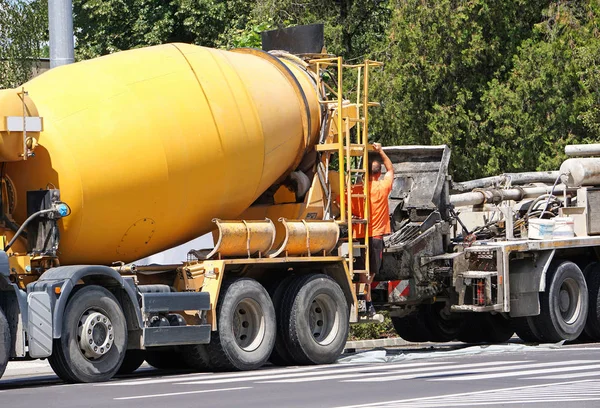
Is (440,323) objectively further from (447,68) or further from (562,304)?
(447,68)

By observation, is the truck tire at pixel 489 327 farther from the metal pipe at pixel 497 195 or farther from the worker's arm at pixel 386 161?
the worker's arm at pixel 386 161

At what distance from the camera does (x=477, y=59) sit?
27.6 metres

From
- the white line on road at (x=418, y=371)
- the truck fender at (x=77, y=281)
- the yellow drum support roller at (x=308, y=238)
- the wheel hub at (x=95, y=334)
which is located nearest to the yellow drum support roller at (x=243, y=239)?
the yellow drum support roller at (x=308, y=238)

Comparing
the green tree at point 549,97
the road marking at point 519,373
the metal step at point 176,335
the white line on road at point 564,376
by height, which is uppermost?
the green tree at point 549,97

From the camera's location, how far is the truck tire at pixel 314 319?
14969mm

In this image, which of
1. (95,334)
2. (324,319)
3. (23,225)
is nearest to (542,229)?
(324,319)

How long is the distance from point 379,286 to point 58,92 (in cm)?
557

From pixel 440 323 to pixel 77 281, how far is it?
8.00 metres

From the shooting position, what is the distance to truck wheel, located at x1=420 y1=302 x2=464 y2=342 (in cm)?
1934

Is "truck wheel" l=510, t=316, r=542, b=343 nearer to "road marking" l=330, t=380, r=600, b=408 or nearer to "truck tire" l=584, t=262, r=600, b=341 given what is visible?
"truck tire" l=584, t=262, r=600, b=341

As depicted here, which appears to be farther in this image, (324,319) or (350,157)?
(350,157)

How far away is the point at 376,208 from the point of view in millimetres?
16344

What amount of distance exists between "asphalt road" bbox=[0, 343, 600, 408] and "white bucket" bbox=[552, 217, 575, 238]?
3066mm

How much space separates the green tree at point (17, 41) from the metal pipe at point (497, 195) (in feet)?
30.9
